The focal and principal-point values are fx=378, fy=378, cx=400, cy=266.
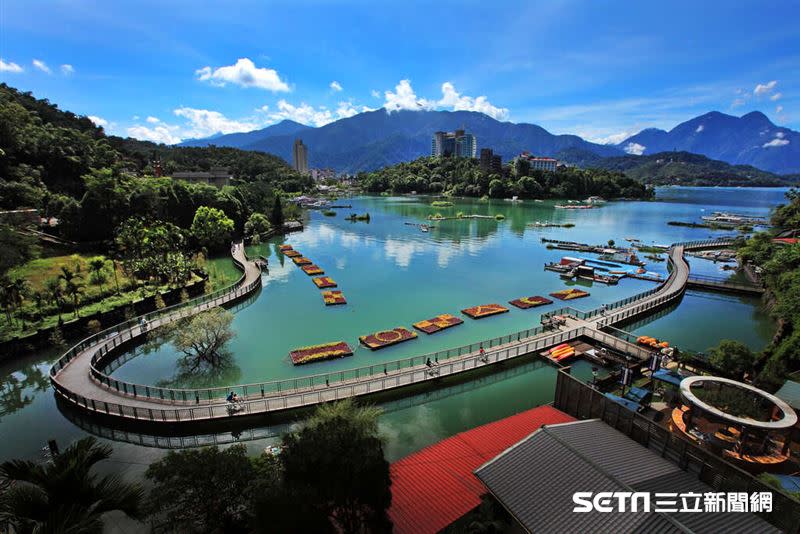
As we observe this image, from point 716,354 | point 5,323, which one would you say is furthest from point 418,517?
point 5,323

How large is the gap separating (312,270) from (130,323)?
81.1ft

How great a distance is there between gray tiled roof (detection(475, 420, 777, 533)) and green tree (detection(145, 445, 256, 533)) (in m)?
7.86

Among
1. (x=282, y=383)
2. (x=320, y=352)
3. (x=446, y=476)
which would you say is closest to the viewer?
(x=446, y=476)

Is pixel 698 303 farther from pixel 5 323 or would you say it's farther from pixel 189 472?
pixel 5 323

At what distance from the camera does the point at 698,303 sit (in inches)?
1761

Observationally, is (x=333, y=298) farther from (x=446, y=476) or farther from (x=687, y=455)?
(x=687, y=455)

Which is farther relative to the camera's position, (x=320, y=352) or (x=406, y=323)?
(x=406, y=323)

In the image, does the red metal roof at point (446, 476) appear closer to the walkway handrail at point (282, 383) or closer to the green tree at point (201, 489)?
the green tree at point (201, 489)

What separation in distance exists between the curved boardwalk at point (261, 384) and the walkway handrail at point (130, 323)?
9 centimetres

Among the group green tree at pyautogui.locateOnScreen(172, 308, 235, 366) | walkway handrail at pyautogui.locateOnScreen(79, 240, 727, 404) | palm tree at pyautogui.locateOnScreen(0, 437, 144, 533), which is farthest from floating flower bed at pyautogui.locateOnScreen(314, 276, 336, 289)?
palm tree at pyautogui.locateOnScreen(0, 437, 144, 533)

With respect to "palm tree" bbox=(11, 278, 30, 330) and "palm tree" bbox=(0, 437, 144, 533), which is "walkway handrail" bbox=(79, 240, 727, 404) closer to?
"palm tree" bbox=(11, 278, 30, 330)

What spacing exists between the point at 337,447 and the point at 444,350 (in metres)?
21.3

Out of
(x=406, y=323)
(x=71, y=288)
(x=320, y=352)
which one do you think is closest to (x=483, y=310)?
(x=406, y=323)

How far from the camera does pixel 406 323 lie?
36844mm
